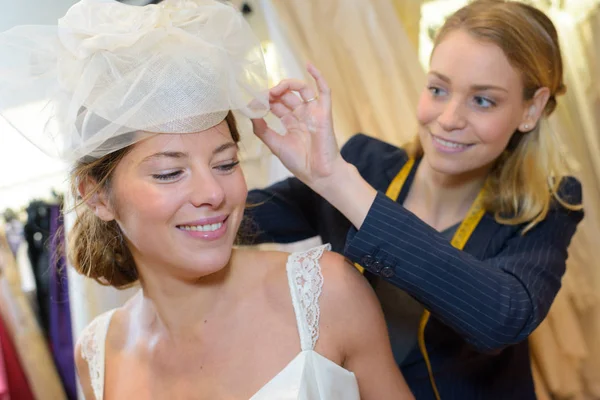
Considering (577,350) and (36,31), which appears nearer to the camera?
(36,31)

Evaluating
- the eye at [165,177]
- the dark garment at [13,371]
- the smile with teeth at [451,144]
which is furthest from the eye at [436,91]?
the dark garment at [13,371]

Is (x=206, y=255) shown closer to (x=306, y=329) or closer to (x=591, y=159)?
(x=306, y=329)

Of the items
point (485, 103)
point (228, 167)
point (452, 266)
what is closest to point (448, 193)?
point (485, 103)

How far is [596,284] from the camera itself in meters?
2.28

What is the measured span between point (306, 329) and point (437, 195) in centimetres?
56

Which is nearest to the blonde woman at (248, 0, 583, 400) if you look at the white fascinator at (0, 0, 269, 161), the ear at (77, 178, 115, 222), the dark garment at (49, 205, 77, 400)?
the white fascinator at (0, 0, 269, 161)

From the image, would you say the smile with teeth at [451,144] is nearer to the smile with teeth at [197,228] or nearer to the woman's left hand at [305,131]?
the woman's left hand at [305,131]

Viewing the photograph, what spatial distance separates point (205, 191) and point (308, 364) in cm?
38

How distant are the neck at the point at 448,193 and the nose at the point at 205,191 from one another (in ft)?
2.23

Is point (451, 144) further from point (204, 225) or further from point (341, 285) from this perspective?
point (204, 225)

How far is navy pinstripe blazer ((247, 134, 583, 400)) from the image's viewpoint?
4.00ft

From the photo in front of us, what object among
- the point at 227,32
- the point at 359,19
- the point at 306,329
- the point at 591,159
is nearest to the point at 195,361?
the point at 306,329

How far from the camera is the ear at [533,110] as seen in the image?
154 centimetres

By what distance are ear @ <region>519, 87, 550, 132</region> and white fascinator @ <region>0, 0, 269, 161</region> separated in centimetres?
79
